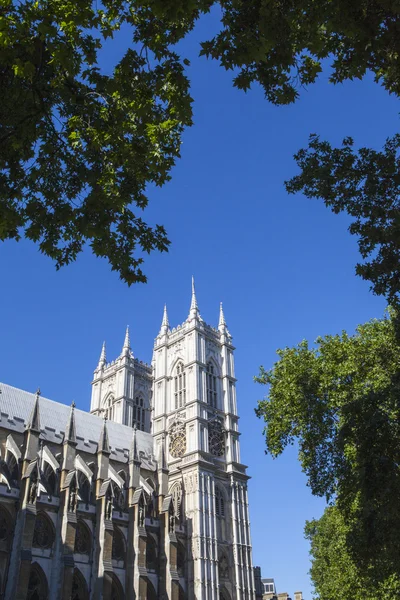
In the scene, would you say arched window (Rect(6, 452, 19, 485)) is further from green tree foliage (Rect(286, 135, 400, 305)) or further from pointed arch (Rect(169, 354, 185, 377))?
green tree foliage (Rect(286, 135, 400, 305))

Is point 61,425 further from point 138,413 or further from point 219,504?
point 219,504

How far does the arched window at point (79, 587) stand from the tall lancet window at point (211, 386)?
65.2 feet

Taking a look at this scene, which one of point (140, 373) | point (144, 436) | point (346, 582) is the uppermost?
point (140, 373)

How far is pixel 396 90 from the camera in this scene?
437 inches

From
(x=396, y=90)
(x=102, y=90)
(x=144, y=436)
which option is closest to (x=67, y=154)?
(x=102, y=90)


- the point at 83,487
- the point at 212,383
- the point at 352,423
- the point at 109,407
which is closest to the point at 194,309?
the point at 212,383

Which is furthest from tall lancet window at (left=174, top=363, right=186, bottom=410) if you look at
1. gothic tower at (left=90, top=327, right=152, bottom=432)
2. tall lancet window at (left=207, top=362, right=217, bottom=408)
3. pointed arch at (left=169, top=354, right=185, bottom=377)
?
gothic tower at (left=90, top=327, right=152, bottom=432)

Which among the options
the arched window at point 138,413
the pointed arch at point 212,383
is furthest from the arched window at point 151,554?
the arched window at point 138,413

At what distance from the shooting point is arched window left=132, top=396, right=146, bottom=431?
6016cm

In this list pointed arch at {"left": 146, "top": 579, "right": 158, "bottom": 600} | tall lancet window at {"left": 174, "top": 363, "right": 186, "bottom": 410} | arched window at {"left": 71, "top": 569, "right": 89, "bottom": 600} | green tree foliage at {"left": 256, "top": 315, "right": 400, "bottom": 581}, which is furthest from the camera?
tall lancet window at {"left": 174, "top": 363, "right": 186, "bottom": 410}

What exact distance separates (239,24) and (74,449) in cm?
3861

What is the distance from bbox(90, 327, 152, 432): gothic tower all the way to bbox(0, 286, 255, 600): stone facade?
21 centimetres

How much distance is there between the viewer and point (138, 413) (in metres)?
60.9

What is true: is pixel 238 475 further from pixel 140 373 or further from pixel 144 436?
pixel 140 373
